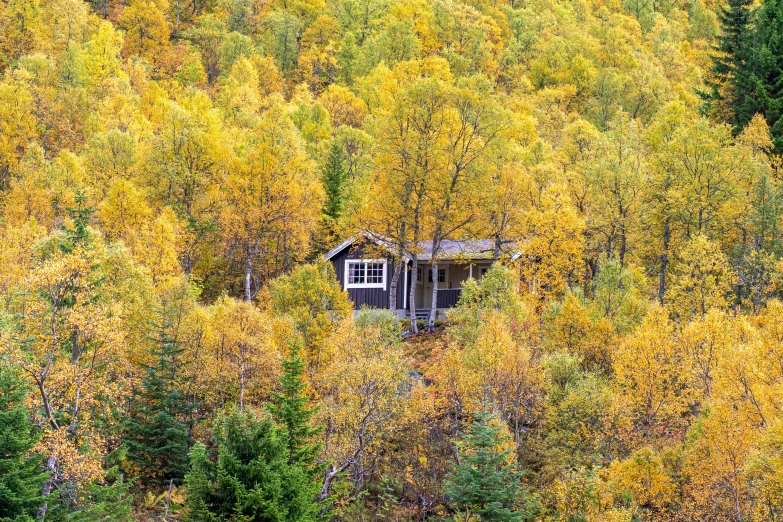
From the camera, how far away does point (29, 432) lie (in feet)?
78.2

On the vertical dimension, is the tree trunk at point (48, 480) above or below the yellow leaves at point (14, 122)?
below

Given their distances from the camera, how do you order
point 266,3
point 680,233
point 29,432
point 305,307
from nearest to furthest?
point 29,432 < point 305,307 < point 680,233 < point 266,3

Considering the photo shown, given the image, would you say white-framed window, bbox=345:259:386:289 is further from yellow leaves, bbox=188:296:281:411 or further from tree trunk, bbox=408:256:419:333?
yellow leaves, bbox=188:296:281:411

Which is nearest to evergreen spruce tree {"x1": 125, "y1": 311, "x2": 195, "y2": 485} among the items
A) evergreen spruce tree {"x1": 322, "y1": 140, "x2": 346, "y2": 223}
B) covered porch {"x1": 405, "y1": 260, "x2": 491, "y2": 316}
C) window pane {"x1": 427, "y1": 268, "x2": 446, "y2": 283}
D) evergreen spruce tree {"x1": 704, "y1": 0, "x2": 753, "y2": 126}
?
covered porch {"x1": 405, "y1": 260, "x2": 491, "y2": 316}

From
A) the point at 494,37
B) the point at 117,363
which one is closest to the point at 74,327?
the point at 117,363

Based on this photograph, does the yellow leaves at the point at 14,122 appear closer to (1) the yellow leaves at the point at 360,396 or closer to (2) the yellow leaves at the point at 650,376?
(1) the yellow leaves at the point at 360,396

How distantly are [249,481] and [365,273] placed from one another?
24847 mm

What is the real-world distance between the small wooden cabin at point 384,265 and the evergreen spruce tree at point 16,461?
2401 centimetres

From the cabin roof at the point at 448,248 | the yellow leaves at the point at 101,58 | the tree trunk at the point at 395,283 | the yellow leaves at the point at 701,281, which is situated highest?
the yellow leaves at the point at 101,58

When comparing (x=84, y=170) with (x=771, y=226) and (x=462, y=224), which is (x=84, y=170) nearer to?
(x=462, y=224)

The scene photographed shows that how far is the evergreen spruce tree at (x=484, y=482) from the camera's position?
A: 26016mm

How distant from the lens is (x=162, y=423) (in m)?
29.8

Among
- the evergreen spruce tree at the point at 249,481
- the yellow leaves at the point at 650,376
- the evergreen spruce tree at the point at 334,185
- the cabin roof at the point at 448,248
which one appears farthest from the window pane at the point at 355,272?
the evergreen spruce tree at the point at 249,481

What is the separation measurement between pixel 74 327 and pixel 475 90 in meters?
27.3
